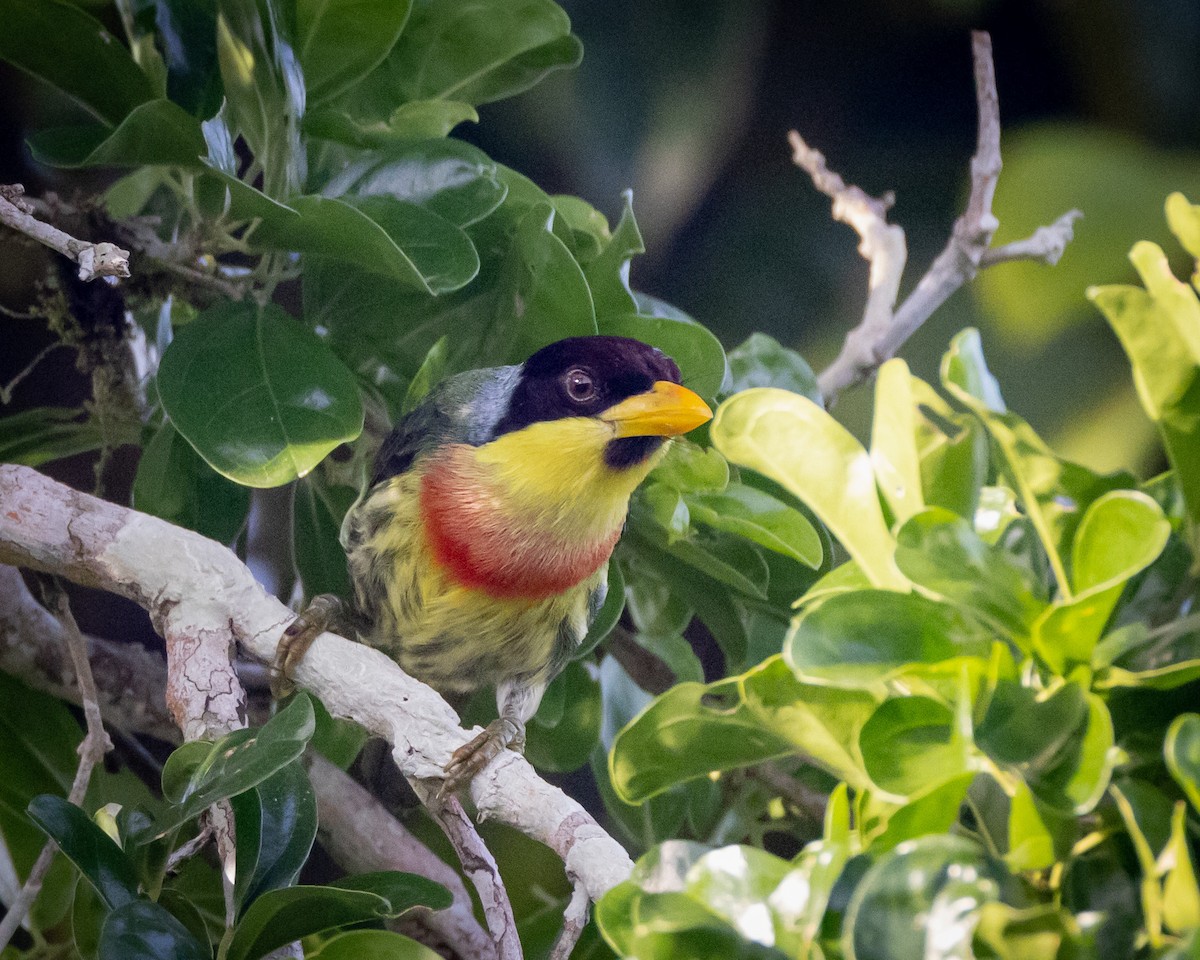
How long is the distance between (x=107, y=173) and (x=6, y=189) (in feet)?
2.17

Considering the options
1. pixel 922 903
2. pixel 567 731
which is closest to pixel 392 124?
pixel 567 731

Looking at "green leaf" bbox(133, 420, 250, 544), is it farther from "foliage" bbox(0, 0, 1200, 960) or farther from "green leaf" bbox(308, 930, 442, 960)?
"green leaf" bbox(308, 930, 442, 960)

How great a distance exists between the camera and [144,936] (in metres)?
0.70

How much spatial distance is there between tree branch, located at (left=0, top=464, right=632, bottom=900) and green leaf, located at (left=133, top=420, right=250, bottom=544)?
0.12 m

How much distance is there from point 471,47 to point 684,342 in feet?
1.29

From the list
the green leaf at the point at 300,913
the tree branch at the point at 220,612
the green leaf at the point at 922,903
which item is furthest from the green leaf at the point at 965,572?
the green leaf at the point at 300,913

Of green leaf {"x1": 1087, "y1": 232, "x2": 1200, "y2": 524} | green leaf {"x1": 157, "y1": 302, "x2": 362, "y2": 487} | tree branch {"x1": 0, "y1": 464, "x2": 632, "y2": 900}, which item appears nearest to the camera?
green leaf {"x1": 1087, "y1": 232, "x2": 1200, "y2": 524}

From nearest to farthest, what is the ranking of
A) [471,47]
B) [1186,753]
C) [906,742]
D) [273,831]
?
[1186,753]
[906,742]
[273,831]
[471,47]

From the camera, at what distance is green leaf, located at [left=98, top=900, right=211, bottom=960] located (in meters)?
0.68

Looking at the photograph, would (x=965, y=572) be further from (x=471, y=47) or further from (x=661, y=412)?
(x=471, y=47)

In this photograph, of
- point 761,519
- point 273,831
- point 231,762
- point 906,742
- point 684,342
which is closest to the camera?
point 906,742

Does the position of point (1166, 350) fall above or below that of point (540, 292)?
above

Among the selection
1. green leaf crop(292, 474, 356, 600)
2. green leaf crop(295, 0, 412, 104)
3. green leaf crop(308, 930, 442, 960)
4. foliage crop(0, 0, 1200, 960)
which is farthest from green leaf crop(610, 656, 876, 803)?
green leaf crop(295, 0, 412, 104)

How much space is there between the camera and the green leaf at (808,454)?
60 centimetres
